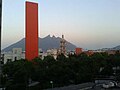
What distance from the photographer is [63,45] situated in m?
63.6

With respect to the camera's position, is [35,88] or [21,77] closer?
[35,88]

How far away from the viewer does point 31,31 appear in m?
36.8

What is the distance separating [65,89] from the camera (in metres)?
16.1

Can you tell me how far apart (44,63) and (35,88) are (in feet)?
33.1

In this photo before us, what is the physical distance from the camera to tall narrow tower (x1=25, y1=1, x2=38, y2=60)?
36181 millimetres

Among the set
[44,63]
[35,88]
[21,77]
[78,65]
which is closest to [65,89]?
[35,88]

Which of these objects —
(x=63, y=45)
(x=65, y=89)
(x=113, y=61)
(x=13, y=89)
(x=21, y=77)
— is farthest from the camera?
(x=63, y=45)

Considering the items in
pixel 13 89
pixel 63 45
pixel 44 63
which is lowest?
pixel 13 89

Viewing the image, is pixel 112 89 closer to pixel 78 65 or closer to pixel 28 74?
pixel 28 74

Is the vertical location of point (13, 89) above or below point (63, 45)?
below

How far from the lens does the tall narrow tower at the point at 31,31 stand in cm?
3618

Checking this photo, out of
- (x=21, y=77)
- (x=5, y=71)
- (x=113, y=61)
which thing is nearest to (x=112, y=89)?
(x=21, y=77)

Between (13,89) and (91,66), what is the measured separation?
11.5 metres

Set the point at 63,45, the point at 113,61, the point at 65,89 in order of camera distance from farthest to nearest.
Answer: the point at 63,45 → the point at 113,61 → the point at 65,89
